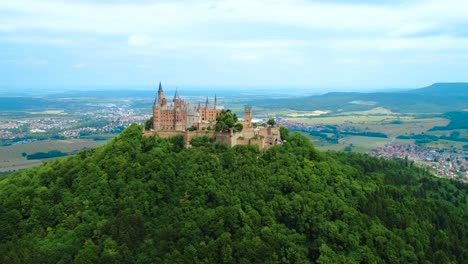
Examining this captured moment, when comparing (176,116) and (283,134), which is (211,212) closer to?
(176,116)

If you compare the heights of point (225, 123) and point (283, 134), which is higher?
point (225, 123)

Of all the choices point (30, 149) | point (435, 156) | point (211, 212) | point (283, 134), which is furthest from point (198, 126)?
point (435, 156)

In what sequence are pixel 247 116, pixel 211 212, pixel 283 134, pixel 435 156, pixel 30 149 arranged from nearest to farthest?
pixel 211 212, pixel 247 116, pixel 283 134, pixel 30 149, pixel 435 156

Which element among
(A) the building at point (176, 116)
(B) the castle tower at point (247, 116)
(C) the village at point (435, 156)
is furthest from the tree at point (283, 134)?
(C) the village at point (435, 156)

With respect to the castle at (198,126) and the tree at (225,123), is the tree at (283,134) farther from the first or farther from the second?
the tree at (225,123)

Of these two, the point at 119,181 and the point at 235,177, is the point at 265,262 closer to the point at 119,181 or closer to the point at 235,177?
the point at 235,177

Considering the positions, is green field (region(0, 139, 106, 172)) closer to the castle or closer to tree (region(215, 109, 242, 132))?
the castle

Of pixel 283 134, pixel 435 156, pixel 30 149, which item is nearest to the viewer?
pixel 283 134

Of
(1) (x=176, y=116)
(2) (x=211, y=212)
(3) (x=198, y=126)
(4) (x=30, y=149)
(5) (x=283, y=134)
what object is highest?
(1) (x=176, y=116)

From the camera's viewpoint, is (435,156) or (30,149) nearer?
(30,149)
